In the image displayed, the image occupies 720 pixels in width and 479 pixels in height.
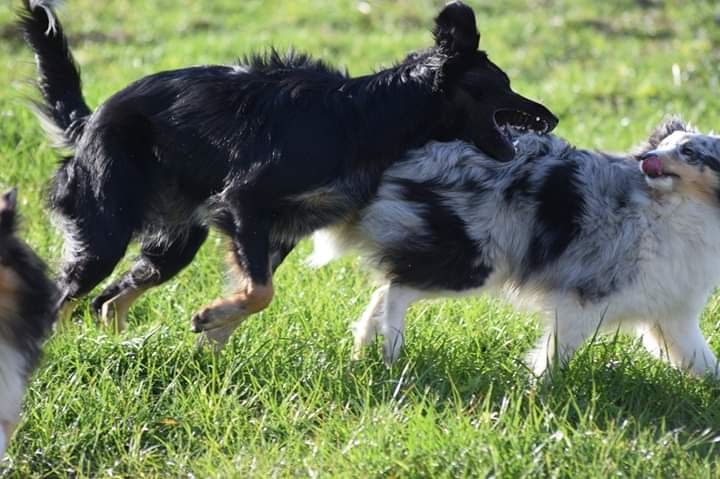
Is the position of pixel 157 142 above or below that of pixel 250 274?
above

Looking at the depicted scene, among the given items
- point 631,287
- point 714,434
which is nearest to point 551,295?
point 631,287

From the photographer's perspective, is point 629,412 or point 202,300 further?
point 202,300

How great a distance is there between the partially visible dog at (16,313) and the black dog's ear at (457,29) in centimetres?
200

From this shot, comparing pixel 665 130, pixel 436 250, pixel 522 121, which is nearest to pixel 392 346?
pixel 436 250

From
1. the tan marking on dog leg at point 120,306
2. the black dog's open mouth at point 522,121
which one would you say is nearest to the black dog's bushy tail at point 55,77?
the tan marking on dog leg at point 120,306

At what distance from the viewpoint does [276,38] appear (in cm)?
1225

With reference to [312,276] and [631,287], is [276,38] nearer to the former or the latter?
[312,276]

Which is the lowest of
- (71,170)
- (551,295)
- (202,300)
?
(202,300)

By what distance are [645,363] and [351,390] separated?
1320 millimetres

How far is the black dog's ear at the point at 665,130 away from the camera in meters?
5.19

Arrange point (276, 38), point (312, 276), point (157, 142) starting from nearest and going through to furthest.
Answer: point (157, 142)
point (312, 276)
point (276, 38)

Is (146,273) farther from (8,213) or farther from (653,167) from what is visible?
(653,167)

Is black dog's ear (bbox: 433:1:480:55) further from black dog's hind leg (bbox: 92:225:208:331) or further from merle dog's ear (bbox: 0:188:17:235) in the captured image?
merle dog's ear (bbox: 0:188:17:235)

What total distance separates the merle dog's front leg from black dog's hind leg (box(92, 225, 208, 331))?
23.8 inches
